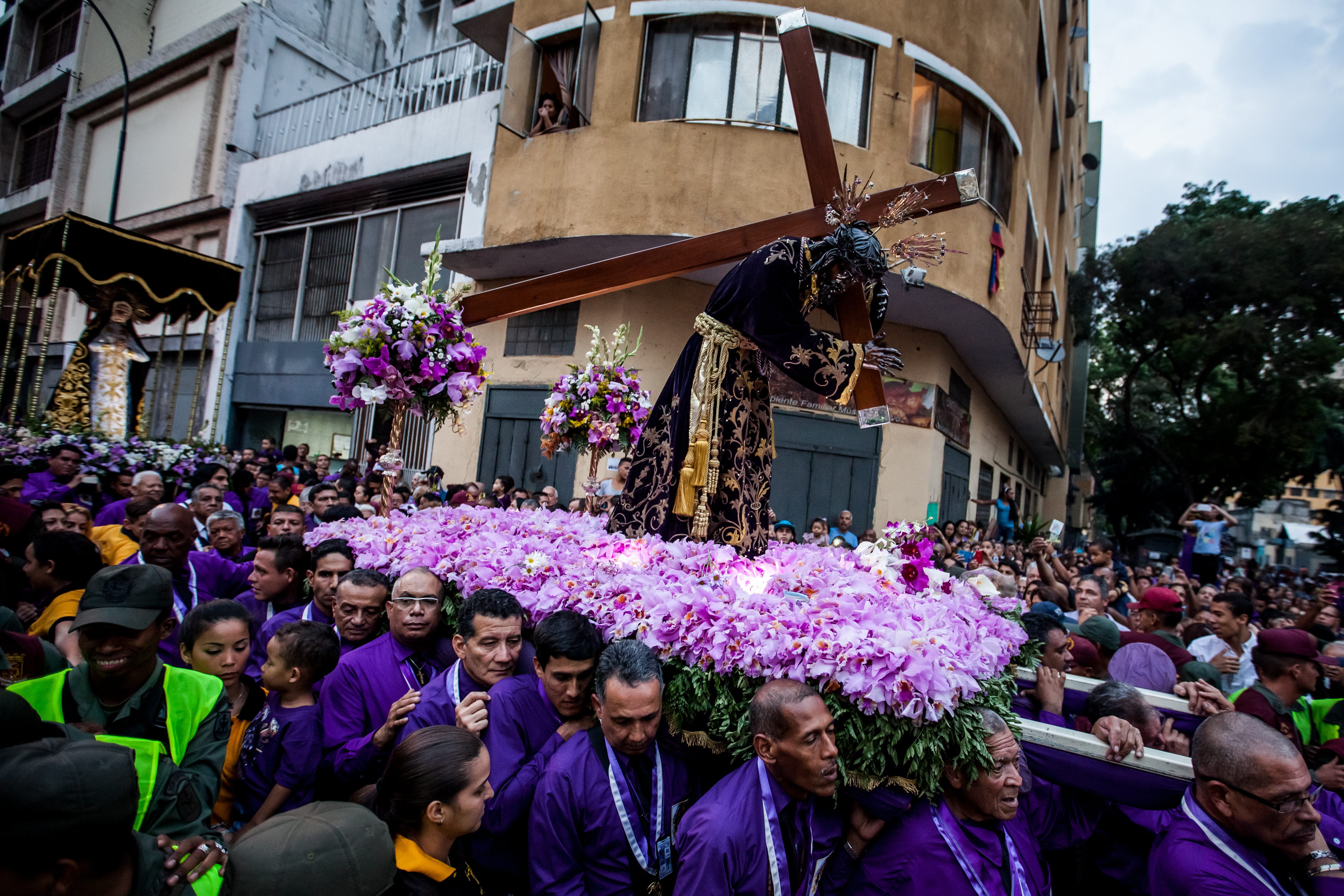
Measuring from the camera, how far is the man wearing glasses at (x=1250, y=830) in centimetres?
234

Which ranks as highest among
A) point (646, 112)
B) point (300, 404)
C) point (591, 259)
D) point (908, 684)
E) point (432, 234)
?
point (646, 112)

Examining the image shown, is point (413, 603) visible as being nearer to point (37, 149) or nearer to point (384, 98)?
point (384, 98)

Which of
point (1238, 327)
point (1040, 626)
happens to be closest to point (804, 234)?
point (1040, 626)

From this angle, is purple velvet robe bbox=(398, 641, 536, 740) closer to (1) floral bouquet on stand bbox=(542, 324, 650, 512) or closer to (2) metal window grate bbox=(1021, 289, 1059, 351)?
(1) floral bouquet on stand bbox=(542, 324, 650, 512)

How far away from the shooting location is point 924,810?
2633 mm

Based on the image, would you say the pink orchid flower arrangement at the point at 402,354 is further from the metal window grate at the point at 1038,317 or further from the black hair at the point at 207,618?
the metal window grate at the point at 1038,317

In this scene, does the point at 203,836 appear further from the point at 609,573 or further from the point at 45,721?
the point at 609,573

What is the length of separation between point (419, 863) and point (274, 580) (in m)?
2.51

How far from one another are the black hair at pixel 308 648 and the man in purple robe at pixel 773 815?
170cm

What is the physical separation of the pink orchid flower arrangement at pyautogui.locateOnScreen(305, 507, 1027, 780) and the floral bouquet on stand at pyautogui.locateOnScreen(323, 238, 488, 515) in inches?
47.3

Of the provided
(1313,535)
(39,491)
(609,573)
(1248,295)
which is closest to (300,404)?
(39,491)

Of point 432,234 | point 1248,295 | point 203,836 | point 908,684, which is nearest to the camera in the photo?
point 203,836

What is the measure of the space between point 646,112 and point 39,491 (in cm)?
851

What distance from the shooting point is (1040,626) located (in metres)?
3.75
